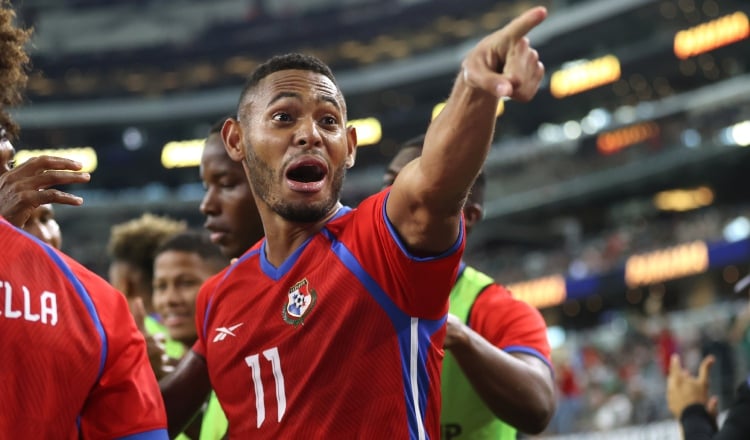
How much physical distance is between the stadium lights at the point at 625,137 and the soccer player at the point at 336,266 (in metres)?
38.9

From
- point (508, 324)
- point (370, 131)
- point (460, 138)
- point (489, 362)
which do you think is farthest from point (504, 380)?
point (370, 131)

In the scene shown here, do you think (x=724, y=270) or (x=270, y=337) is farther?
(x=724, y=270)

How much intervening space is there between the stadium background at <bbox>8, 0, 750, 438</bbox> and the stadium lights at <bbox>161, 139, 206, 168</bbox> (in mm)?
113

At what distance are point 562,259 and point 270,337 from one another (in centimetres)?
3654

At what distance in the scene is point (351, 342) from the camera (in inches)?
114

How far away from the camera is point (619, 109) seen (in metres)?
42.9

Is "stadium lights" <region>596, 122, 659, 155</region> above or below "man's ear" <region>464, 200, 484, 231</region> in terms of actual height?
below

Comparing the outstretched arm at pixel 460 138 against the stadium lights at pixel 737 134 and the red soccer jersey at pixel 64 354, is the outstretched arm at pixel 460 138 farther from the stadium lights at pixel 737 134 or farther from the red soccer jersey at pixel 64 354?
the stadium lights at pixel 737 134

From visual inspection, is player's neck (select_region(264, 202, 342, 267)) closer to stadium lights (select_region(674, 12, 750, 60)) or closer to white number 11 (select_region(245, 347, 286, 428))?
white number 11 (select_region(245, 347, 286, 428))

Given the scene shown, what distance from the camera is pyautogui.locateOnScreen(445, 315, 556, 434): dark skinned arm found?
3.30m

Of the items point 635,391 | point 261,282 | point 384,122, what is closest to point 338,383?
point 261,282

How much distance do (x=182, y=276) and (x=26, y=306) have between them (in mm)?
2816

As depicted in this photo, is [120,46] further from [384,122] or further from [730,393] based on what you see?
[730,393]

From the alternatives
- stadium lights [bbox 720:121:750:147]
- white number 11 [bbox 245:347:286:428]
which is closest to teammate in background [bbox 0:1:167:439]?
white number 11 [bbox 245:347:286:428]
